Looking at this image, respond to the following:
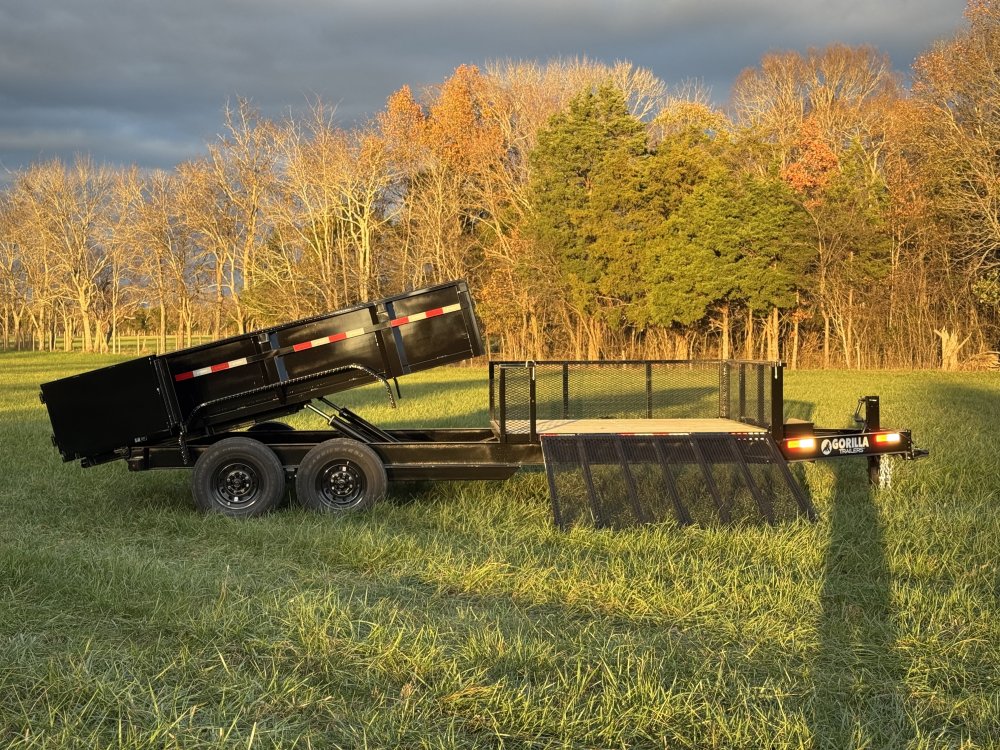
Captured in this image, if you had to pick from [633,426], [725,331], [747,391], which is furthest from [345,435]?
[725,331]

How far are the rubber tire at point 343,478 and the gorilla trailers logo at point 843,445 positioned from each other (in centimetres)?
398

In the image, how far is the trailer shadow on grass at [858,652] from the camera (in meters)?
4.14

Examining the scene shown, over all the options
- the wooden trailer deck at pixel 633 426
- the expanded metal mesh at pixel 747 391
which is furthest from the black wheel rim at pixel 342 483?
the expanded metal mesh at pixel 747 391

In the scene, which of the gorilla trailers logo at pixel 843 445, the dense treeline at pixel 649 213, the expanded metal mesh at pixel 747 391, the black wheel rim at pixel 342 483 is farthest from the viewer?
the dense treeline at pixel 649 213

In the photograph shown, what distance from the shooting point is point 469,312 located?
28.1 ft

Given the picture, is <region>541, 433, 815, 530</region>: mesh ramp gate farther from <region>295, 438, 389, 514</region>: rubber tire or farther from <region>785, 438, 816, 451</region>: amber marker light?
<region>295, 438, 389, 514</region>: rubber tire

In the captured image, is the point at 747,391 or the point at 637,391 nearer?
the point at 747,391

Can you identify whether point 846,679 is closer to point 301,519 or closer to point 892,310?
point 301,519

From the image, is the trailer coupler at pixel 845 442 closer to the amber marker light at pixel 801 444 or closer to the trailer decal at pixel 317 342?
the amber marker light at pixel 801 444

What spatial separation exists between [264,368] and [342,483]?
4.10 ft

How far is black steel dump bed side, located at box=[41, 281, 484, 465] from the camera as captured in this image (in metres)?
8.55

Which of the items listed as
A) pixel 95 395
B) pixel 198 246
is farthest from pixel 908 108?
pixel 198 246

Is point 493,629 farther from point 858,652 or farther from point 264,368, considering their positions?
point 264,368

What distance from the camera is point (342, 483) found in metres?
8.56
